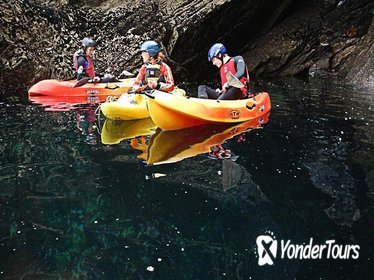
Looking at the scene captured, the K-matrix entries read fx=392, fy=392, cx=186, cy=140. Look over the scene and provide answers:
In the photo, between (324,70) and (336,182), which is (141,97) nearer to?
(336,182)

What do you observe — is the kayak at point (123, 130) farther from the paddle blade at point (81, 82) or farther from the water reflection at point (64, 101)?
the paddle blade at point (81, 82)

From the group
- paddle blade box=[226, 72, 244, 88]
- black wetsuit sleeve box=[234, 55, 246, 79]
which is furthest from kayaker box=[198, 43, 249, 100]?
paddle blade box=[226, 72, 244, 88]

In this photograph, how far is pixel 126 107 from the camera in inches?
282

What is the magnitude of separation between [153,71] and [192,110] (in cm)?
141

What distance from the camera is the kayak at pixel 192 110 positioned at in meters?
6.03

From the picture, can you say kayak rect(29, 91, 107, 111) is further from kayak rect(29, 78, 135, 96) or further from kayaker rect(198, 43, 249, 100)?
kayaker rect(198, 43, 249, 100)

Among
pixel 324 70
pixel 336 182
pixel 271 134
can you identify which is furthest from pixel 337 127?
pixel 324 70

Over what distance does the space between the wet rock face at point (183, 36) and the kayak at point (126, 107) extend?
5406mm

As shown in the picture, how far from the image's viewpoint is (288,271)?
108 inches

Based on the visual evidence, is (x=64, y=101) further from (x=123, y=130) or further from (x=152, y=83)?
(x=123, y=130)

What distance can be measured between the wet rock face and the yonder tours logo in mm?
10197

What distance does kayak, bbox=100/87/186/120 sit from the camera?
23.2 ft

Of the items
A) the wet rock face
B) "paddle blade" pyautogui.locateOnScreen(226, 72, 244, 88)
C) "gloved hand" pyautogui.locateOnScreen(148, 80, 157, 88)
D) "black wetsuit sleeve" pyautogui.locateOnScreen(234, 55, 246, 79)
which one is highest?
the wet rock face

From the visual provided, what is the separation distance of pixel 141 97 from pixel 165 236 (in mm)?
4555
